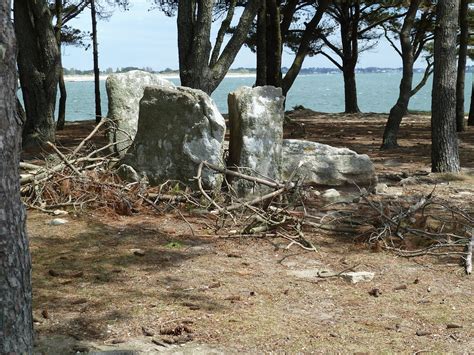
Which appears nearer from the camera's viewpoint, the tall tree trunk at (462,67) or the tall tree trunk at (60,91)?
the tall tree trunk at (462,67)

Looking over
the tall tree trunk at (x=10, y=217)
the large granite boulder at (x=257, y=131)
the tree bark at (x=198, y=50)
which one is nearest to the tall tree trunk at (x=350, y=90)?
the tree bark at (x=198, y=50)

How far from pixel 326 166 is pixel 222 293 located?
3839 millimetres

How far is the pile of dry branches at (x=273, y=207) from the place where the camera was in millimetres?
6156

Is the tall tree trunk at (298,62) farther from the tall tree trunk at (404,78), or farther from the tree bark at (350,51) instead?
the tree bark at (350,51)

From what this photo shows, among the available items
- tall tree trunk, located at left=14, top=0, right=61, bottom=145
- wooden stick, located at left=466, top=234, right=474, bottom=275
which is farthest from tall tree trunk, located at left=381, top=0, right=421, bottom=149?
wooden stick, located at left=466, top=234, right=474, bottom=275

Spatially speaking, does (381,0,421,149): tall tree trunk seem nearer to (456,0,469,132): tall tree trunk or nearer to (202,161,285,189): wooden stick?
(456,0,469,132): tall tree trunk

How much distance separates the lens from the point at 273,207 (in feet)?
22.3

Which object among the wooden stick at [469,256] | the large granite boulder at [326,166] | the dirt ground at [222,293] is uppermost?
the large granite boulder at [326,166]

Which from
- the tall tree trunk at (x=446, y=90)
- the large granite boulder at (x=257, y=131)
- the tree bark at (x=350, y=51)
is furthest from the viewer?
the tree bark at (x=350, y=51)

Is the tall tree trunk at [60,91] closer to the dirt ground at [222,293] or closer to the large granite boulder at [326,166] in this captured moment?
the large granite boulder at [326,166]

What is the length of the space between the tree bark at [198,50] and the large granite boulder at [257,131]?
252 centimetres

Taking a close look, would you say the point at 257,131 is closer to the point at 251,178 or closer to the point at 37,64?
the point at 251,178

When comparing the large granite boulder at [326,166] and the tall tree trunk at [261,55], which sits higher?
the tall tree trunk at [261,55]

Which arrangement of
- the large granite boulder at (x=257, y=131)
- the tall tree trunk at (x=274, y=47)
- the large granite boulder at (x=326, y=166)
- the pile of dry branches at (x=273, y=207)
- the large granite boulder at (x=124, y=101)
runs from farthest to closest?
the tall tree trunk at (x=274, y=47) → the large granite boulder at (x=124, y=101) → the large granite boulder at (x=326, y=166) → the large granite boulder at (x=257, y=131) → the pile of dry branches at (x=273, y=207)
